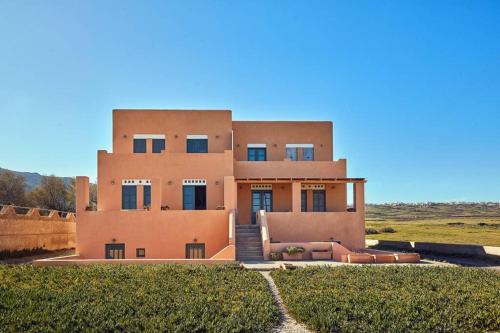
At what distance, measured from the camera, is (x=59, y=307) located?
12.5m

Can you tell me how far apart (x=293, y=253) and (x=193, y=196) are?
24.4ft

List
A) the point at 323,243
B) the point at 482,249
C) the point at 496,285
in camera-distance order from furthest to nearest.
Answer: the point at 482,249 < the point at 323,243 < the point at 496,285

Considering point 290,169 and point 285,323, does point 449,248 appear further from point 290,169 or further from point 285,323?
point 285,323

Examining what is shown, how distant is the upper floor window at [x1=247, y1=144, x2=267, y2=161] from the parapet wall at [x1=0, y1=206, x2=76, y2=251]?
1438 centimetres

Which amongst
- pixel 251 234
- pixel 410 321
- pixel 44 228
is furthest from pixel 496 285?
pixel 44 228

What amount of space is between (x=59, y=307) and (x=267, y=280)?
7.28 meters

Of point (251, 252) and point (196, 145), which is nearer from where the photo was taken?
point (251, 252)

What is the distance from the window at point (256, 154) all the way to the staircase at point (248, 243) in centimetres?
727

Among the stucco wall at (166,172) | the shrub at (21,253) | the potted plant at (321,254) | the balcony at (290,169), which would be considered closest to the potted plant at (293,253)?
the potted plant at (321,254)

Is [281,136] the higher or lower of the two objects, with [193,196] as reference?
higher

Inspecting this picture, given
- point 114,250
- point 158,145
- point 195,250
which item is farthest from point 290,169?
point 114,250

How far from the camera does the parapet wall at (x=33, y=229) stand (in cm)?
2655

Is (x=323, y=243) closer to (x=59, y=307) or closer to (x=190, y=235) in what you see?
(x=190, y=235)

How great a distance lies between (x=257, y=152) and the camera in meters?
32.3
